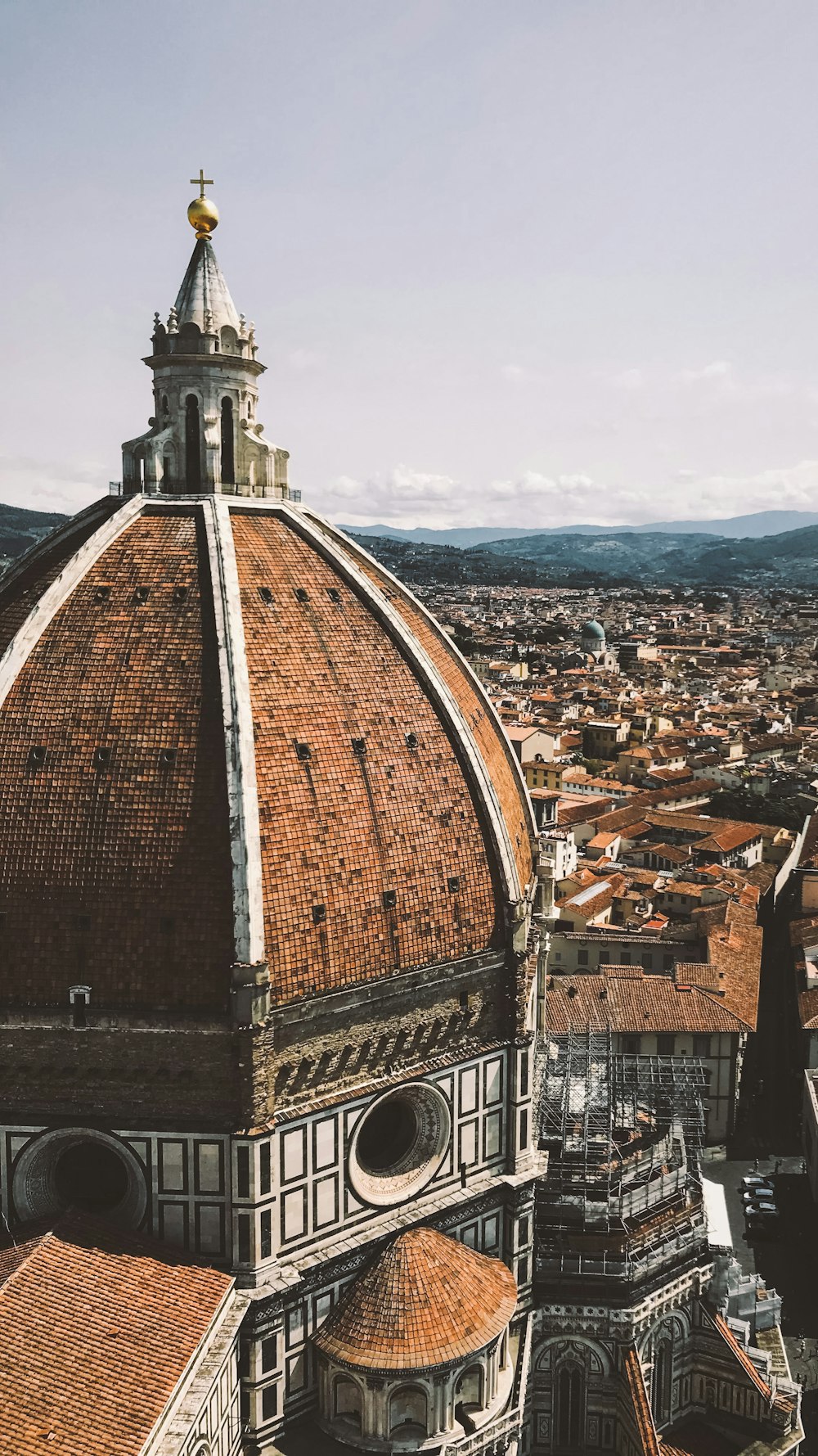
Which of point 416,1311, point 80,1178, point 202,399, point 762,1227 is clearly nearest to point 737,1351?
point 416,1311

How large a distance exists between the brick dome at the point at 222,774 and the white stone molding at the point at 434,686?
0.14ft

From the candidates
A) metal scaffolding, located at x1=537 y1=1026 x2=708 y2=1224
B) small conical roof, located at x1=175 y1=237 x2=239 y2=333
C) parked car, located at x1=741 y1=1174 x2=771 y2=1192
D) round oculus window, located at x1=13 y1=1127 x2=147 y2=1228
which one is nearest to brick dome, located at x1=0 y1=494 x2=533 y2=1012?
round oculus window, located at x1=13 y1=1127 x2=147 y2=1228

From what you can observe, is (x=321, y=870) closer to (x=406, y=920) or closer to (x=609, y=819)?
(x=406, y=920)

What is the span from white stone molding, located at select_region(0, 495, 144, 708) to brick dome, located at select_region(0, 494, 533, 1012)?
0.04 metres

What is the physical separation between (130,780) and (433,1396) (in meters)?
10.7

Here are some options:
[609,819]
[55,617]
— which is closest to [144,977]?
[55,617]

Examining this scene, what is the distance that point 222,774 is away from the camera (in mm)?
18094

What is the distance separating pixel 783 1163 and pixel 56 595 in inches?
1258

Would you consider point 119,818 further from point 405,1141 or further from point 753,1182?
point 753,1182

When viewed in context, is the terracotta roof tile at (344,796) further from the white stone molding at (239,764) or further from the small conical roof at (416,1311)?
the small conical roof at (416,1311)

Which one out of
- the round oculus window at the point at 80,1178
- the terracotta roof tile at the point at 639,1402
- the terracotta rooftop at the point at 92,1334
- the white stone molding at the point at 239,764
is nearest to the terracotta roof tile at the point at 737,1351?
the terracotta roof tile at the point at 639,1402

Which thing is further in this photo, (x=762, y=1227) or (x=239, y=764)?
(x=762, y=1227)

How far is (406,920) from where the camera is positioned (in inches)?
770

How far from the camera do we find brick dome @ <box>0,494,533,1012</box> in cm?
1766
